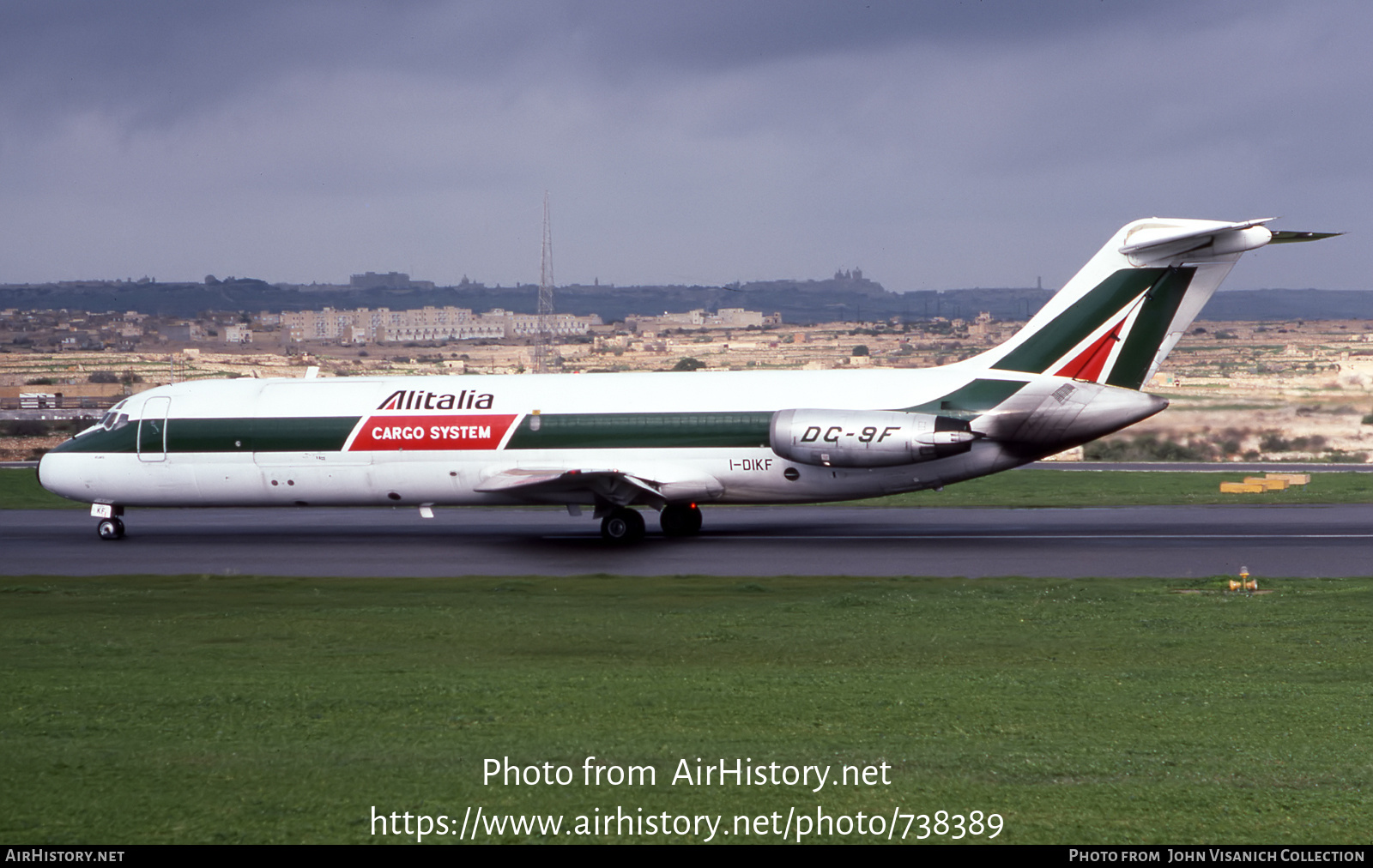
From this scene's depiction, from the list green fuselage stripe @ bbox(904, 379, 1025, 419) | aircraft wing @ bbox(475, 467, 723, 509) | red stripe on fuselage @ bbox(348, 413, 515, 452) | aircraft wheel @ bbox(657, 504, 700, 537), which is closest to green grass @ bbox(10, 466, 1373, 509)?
aircraft wheel @ bbox(657, 504, 700, 537)

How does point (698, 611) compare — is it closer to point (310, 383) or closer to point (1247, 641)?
point (1247, 641)

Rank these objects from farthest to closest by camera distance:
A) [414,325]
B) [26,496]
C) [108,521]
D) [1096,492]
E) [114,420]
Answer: [414,325] < [26,496] < [1096,492] < [114,420] < [108,521]

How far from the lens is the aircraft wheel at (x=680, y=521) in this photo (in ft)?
90.7

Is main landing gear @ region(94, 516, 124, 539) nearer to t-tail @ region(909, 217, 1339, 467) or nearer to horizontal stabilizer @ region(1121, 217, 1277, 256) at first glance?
t-tail @ region(909, 217, 1339, 467)

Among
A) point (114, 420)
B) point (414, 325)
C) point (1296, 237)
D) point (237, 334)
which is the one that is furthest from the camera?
point (414, 325)

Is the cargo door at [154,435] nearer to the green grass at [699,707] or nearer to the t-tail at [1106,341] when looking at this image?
the green grass at [699,707]

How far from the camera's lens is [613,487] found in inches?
1021

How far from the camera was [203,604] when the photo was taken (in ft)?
60.8

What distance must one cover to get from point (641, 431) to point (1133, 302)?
9.55 metres

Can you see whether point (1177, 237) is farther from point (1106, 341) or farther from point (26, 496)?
point (26, 496)

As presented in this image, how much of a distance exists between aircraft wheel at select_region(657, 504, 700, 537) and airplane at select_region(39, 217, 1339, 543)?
0.04 meters

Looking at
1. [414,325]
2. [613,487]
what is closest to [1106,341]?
[613,487]

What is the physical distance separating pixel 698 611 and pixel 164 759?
9.12m
